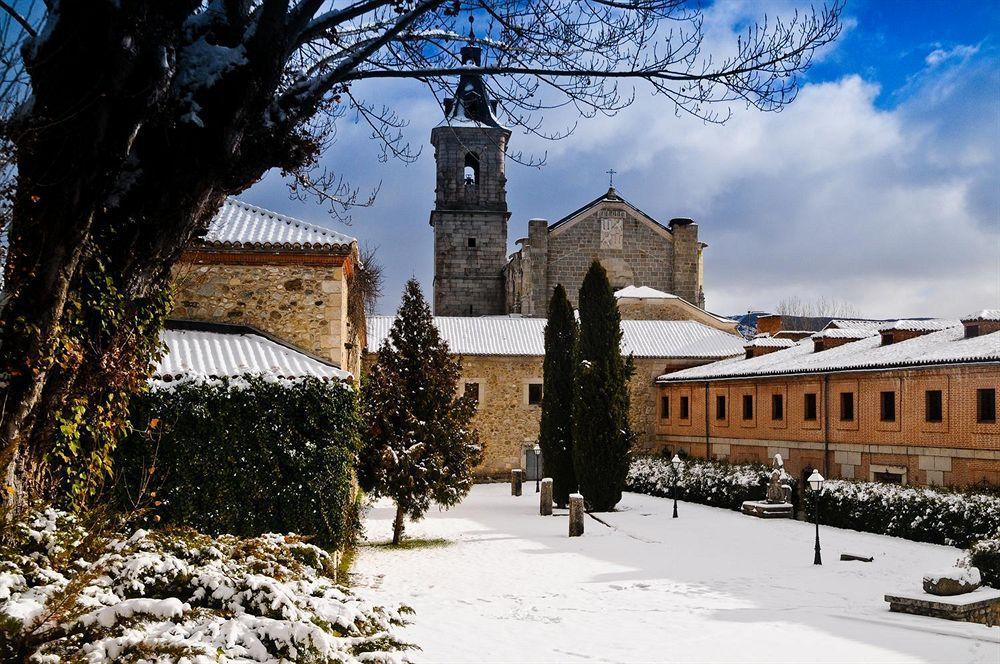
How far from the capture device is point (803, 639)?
29.1 ft

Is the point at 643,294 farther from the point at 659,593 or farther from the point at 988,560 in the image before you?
the point at 659,593

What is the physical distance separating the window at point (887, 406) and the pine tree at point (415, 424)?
10045 mm

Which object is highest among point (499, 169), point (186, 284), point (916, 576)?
point (499, 169)

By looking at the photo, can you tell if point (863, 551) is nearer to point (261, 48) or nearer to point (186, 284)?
point (186, 284)

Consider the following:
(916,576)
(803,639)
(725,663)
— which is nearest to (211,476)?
(725,663)

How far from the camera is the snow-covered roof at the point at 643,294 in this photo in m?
36.0

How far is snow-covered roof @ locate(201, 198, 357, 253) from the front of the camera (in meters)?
13.6

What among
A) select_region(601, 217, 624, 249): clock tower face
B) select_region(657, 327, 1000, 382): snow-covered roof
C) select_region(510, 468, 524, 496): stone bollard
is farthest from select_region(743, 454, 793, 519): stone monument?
select_region(601, 217, 624, 249): clock tower face

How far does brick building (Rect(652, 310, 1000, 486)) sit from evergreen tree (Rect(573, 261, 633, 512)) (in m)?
4.82

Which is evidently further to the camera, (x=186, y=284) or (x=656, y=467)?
(x=656, y=467)

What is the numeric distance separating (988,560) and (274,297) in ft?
36.8

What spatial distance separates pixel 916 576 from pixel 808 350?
13.4 m

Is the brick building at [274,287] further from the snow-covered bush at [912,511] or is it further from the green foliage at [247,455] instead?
the snow-covered bush at [912,511]

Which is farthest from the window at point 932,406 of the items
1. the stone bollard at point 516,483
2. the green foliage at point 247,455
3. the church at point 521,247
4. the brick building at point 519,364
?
the church at point 521,247
